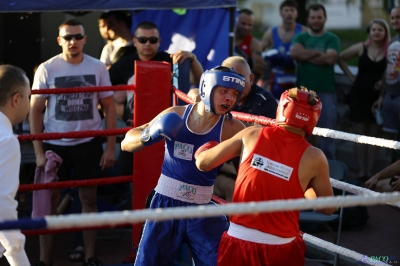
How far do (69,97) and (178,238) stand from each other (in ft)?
6.00

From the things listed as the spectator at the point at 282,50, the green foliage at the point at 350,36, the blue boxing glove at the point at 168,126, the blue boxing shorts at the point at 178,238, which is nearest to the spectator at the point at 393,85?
the spectator at the point at 282,50

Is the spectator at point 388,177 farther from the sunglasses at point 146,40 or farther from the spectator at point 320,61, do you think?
the spectator at point 320,61

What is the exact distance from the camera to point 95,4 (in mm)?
5801

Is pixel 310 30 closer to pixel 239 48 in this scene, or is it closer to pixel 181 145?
pixel 239 48

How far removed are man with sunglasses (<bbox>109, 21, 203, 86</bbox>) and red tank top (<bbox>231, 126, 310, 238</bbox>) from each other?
2160 millimetres

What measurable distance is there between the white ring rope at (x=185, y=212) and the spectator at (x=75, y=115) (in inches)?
116

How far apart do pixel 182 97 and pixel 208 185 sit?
92 centimetres

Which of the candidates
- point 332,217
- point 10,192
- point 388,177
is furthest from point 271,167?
point 332,217

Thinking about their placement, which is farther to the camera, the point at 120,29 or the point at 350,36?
the point at 350,36

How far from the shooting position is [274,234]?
309 centimetres

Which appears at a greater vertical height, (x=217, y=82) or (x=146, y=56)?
(x=217, y=82)

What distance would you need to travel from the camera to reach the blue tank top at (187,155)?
12.5 ft

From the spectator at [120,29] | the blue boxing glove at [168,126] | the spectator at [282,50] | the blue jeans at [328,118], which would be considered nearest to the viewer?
the blue boxing glove at [168,126]

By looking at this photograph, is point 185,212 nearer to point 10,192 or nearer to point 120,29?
point 10,192
